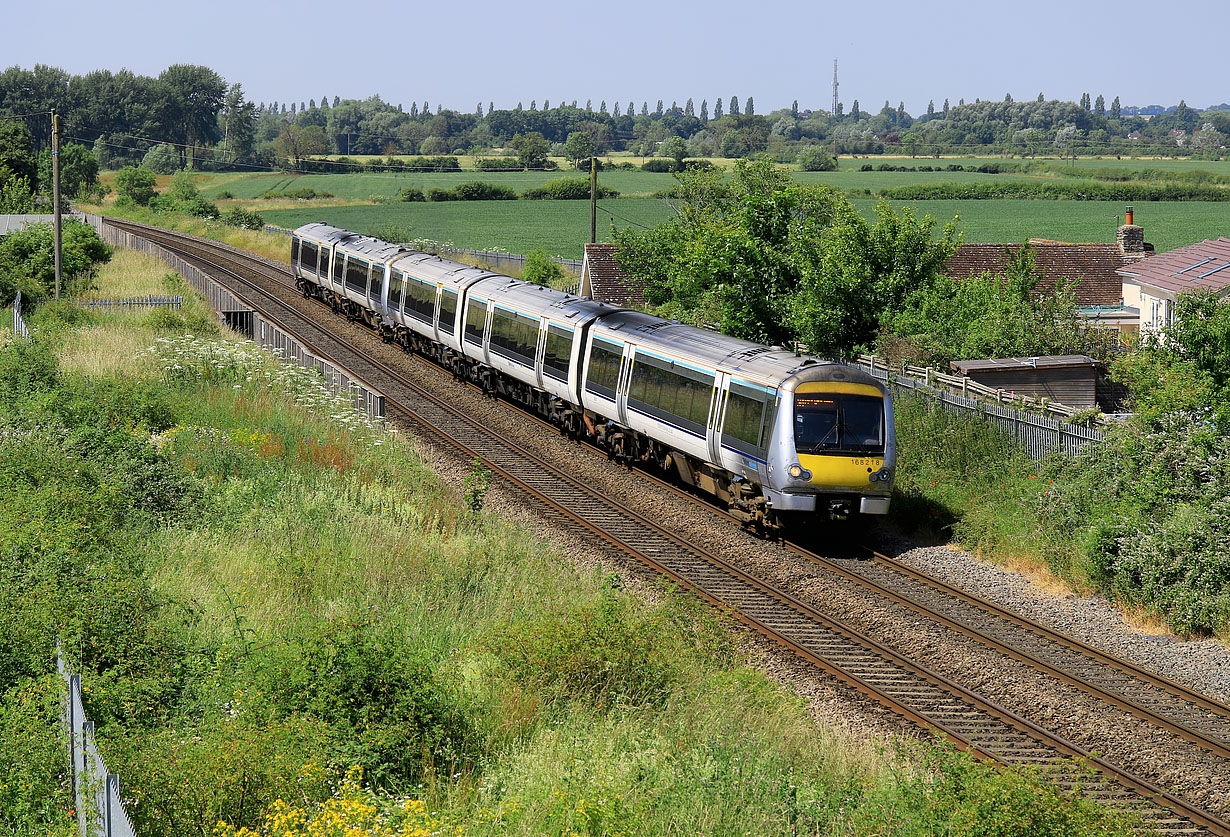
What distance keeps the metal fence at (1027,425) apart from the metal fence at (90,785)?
52.0 ft

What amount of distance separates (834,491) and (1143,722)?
6415mm

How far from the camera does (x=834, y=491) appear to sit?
58.7 feet

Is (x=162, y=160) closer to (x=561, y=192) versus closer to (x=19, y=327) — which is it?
(x=561, y=192)

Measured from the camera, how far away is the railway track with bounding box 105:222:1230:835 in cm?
1095

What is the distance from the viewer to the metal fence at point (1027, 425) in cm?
1917

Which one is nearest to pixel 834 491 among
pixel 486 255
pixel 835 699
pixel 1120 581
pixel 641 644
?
pixel 1120 581

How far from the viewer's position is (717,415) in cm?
1936

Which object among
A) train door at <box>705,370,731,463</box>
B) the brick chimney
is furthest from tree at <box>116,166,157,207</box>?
train door at <box>705,370,731,463</box>

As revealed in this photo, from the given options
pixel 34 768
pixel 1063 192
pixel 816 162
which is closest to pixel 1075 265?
pixel 34 768

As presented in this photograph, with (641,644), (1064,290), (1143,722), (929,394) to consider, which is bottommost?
(1143,722)

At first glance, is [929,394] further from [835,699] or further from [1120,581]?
[835,699]

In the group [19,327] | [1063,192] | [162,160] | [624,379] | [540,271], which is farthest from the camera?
[162,160]

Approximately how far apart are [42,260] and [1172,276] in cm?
3667

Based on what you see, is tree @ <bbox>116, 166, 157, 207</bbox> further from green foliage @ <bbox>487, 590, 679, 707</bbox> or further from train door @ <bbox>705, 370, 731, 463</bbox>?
green foliage @ <bbox>487, 590, 679, 707</bbox>
